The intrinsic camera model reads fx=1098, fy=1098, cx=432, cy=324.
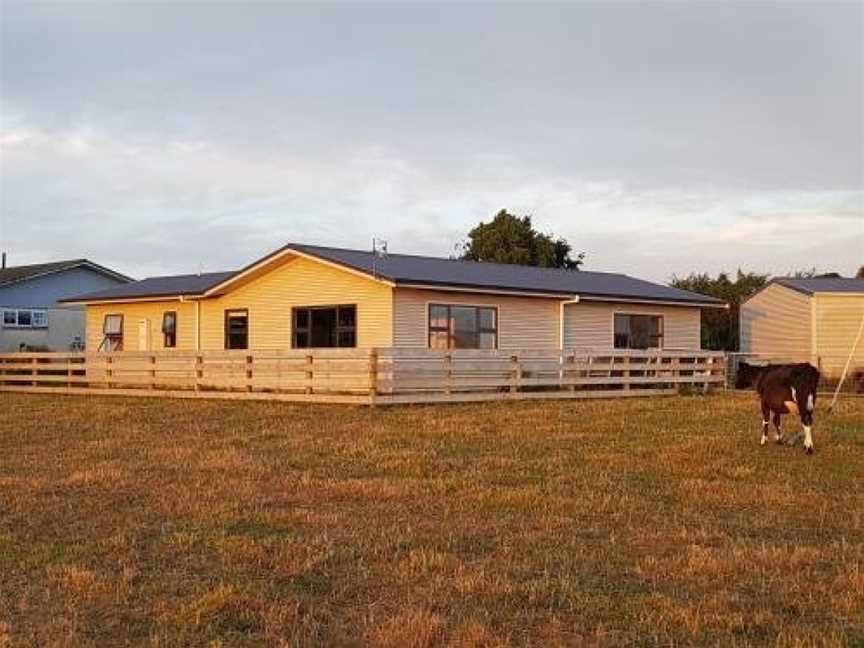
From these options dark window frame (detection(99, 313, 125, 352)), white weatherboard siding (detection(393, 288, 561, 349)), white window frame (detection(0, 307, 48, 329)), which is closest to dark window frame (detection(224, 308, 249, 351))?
dark window frame (detection(99, 313, 125, 352))

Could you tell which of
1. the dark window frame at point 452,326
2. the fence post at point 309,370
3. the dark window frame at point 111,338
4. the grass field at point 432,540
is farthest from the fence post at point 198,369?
the grass field at point 432,540

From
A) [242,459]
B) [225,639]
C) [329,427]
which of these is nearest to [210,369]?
[329,427]

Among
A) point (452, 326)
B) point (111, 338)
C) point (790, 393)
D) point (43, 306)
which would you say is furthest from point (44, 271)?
point (790, 393)

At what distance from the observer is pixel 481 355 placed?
2459 cm

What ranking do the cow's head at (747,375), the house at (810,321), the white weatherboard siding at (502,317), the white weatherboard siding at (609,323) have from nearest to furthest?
the cow's head at (747,375)
the white weatherboard siding at (502,317)
the white weatherboard siding at (609,323)
the house at (810,321)

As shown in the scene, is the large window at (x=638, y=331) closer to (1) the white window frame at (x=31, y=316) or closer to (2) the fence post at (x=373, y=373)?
(2) the fence post at (x=373, y=373)

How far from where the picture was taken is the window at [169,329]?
33531 millimetres

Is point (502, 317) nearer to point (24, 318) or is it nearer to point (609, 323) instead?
point (609, 323)

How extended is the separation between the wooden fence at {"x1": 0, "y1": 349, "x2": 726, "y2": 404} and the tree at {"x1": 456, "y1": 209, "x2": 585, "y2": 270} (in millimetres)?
27548

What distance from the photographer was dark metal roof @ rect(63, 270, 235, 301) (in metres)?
32.8

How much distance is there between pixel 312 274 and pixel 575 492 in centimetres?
1852

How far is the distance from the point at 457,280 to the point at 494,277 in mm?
2704

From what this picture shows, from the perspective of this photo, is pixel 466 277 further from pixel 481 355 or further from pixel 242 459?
pixel 242 459

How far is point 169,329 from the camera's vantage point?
111ft
